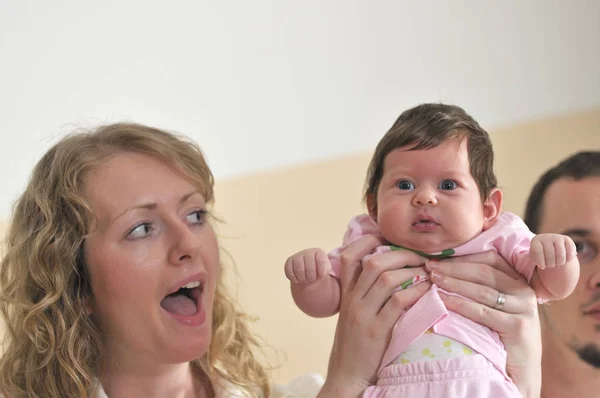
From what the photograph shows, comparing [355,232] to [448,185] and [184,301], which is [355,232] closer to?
[448,185]

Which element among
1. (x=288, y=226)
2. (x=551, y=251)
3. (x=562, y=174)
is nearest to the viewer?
(x=551, y=251)

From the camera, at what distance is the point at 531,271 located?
4.58 ft

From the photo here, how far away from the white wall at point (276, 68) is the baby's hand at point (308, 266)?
34.3 inches

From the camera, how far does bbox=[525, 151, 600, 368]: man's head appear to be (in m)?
1.74

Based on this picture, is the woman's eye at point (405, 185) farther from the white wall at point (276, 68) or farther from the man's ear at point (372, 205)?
the white wall at point (276, 68)

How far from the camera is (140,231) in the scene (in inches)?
58.4

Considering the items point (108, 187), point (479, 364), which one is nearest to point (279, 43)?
point (108, 187)

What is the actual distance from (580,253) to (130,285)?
99 cm

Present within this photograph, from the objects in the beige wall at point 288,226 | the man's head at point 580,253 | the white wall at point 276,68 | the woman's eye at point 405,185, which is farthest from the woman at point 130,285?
the beige wall at point 288,226

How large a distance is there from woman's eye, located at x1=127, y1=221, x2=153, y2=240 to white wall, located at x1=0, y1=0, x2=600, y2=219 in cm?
62

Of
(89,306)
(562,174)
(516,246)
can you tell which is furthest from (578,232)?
(89,306)

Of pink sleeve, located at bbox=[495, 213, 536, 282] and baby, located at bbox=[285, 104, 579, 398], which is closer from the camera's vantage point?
baby, located at bbox=[285, 104, 579, 398]

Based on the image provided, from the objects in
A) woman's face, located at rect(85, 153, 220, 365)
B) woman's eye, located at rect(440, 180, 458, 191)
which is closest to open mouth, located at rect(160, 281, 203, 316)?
woman's face, located at rect(85, 153, 220, 365)

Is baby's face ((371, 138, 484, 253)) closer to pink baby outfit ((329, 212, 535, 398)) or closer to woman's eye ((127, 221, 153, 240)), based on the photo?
pink baby outfit ((329, 212, 535, 398))
